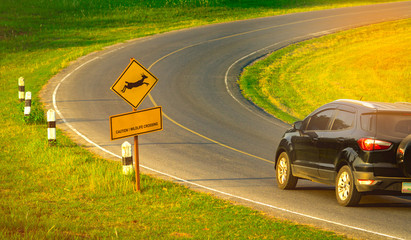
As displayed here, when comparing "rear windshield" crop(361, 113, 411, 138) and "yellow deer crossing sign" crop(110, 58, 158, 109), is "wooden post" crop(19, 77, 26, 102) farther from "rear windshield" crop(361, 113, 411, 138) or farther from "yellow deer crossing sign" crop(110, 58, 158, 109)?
"rear windshield" crop(361, 113, 411, 138)

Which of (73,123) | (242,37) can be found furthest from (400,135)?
(242,37)

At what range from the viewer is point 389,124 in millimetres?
11055

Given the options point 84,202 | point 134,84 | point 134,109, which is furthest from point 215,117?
point 84,202

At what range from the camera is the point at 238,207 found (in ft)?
Answer: 37.9

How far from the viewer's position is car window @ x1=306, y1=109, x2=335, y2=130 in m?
12.5

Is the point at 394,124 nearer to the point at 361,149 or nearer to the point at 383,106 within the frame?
the point at 383,106

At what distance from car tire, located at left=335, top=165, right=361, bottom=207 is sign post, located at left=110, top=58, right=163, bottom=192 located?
3.90 metres

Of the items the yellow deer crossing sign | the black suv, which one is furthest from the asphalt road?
the yellow deer crossing sign

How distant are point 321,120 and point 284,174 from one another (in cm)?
170

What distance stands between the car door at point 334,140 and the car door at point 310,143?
180 mm

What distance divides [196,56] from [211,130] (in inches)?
710

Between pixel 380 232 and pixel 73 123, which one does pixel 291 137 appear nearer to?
pixel 380 232

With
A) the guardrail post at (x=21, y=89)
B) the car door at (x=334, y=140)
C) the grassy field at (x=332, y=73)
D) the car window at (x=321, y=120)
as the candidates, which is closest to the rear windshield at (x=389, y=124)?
the car door at (x=334, y=140)

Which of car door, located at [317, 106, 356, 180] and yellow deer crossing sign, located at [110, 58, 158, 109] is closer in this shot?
car door, located at [317, 106, 356, 180]
